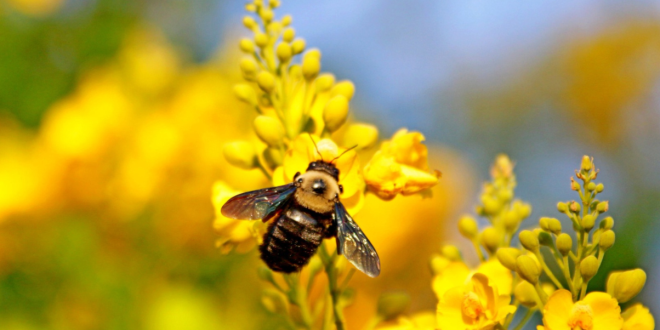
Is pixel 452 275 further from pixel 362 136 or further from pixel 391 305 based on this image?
pixel 362 136

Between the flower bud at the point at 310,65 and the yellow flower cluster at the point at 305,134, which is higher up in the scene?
the flower bud at the point at 310,65

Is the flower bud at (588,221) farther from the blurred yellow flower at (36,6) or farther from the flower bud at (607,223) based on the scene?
Answer: the blurred yellow flower at (36,6)

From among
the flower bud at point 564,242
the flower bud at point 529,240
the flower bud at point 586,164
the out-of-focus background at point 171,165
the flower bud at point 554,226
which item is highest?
the flower bud at point 586,164

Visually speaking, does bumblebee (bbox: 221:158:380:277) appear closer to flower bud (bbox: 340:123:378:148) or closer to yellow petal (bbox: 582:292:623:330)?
flower bud (bbox: 340:123:378:148)

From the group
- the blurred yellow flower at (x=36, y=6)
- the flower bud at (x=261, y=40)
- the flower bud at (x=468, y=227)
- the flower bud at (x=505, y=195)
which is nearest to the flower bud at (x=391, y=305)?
the flower bud at (x=468, y=227)

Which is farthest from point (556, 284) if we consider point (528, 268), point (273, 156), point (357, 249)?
point (273, 156)

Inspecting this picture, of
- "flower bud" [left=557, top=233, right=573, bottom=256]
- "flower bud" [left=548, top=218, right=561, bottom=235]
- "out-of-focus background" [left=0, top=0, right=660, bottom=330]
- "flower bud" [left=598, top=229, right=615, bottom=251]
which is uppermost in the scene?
"flower bud" [left=598, top=229, right=615, bottom=251]

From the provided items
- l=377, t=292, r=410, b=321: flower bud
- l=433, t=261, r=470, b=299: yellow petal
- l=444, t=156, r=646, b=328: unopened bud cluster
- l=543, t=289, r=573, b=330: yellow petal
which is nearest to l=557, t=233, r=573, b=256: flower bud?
l=444, t=156, r=646, b=328: unopened bud cluster
